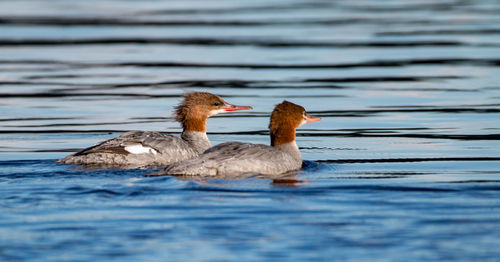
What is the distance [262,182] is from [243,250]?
2922 millimetres

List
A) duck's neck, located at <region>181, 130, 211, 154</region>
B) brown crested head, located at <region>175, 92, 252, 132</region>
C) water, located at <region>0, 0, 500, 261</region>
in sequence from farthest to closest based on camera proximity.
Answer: brown crested head, located at <region>175, 92, 252, 132</region> < duck's neck, located at <region>181, 130, 211, 154</region> < water, located at <region>0, 0, 500, 261</region>

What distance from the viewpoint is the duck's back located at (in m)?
11.6

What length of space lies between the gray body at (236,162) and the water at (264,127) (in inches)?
11.0

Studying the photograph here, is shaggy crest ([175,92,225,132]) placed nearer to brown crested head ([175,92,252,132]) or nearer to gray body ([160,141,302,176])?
brown crested head ([175,92,252,132])

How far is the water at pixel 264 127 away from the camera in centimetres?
795

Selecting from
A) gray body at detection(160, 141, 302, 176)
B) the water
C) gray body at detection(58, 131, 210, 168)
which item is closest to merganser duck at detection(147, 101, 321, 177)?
gray body at detection(160, 141, 302, 176)

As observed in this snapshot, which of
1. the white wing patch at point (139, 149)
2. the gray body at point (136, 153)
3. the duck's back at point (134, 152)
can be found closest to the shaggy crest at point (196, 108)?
the gray body at point (136, 153)

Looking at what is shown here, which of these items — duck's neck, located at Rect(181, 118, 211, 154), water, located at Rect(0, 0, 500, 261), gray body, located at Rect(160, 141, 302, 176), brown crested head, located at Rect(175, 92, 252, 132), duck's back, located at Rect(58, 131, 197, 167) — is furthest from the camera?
brown crested head, located at Rect(175, 92, 252, 132)

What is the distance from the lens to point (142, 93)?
1836cm

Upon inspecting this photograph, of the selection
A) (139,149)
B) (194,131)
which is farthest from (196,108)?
(139,149)

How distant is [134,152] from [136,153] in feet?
0.10

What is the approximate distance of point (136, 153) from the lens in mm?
11906

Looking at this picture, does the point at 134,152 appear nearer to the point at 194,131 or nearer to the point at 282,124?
the point at 194,131

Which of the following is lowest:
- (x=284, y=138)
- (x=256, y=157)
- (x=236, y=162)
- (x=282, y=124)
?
(x=236, y=162)
